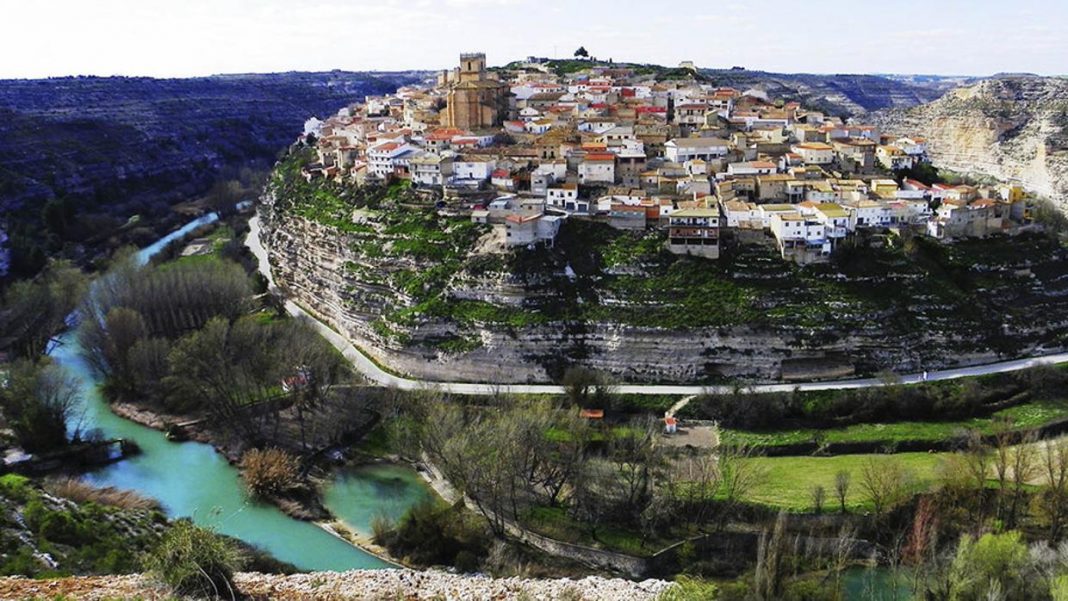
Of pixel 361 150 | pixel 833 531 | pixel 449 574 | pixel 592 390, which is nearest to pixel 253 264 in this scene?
pixel 361 150

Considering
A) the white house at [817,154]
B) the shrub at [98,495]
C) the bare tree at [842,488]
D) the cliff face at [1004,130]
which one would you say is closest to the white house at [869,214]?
the white house at [817,154]

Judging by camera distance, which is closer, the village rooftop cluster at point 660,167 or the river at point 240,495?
the river at point 240,495

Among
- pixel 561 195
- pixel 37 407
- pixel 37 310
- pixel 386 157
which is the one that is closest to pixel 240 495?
pixel 37 407

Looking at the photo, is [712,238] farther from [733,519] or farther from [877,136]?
[877,136]

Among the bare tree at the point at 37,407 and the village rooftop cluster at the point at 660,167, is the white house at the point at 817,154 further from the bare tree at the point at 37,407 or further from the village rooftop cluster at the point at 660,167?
the bare tree at the point at 37,407

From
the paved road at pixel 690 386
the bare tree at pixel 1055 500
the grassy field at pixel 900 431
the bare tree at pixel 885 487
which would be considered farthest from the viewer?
the paved road at pixel 690 386

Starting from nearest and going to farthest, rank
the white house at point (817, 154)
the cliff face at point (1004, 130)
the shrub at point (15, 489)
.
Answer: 1. the shrub at point (15, 489)
2. the white house at point (817, 154)
3. the cliff face at point (1004, 130)

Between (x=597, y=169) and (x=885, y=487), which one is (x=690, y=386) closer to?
(x=885, y=487)
